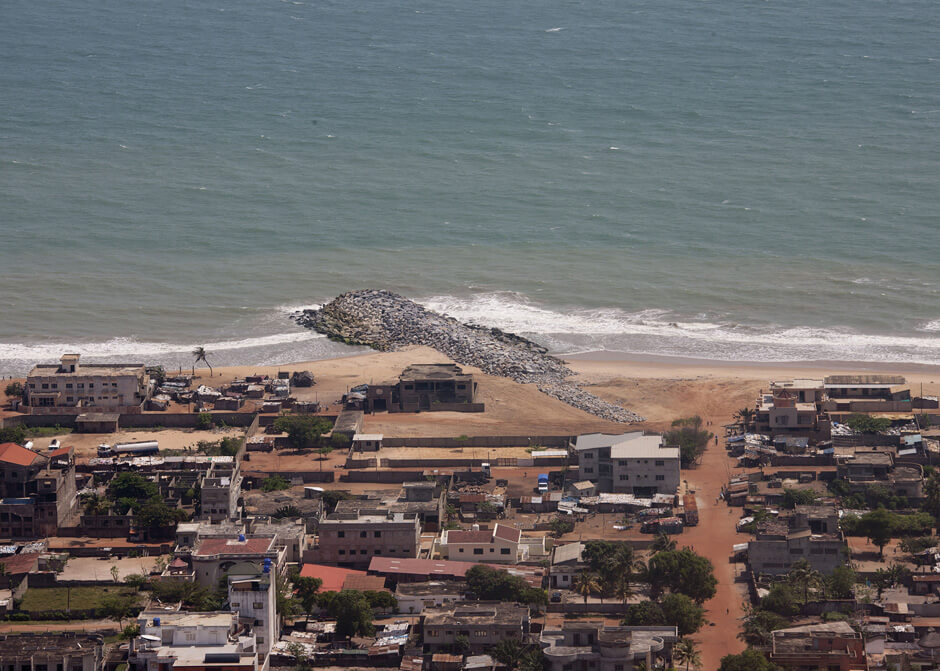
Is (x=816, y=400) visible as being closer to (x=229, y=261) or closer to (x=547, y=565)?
(x=547, y=565)

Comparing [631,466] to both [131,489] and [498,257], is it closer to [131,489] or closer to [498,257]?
[131,489]

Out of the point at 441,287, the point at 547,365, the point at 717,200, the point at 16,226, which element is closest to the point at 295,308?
the point at 441,287

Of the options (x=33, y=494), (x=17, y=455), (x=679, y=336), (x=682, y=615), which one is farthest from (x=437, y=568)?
(x=679, y=336)

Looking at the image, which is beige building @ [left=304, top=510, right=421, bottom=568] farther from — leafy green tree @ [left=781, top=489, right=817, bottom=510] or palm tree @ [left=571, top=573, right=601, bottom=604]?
leafy green tree @ [left=781, top=489, right=817, bottom=510]

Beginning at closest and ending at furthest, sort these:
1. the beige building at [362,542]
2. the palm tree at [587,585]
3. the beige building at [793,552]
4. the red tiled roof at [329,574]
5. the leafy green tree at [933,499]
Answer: the palm tree at [587,585], the red tiled roof at [329,574], the beige building at [793,552], the beige building at [362,542], the leafy green tree at [933,499]

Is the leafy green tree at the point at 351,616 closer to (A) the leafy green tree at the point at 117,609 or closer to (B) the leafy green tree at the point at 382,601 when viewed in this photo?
(B) the leafy green tree at the point at 382,601

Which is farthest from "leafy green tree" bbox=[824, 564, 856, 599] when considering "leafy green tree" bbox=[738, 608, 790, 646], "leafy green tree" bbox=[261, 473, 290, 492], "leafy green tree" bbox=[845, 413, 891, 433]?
"leafy green tree" bbox=[261, 473, 290, 492]

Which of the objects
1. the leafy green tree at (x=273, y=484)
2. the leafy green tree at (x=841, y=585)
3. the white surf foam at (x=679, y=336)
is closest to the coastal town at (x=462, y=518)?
the leafy green tree at (x=841, y=585)
